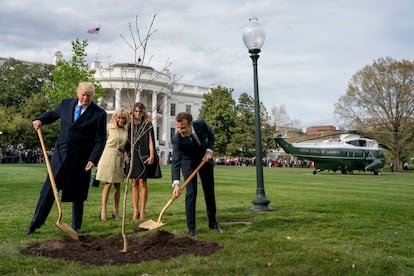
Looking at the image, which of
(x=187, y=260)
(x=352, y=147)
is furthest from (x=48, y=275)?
(x=352, y=147)

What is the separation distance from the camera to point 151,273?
444 centimetres

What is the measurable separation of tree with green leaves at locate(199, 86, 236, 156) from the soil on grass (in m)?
68.1

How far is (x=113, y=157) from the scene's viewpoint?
808cm

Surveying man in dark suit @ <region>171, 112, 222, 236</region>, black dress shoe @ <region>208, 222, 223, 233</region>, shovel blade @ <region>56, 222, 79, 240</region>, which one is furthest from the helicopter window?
shovel blade @ <region>56, 222, 79, 240</region>

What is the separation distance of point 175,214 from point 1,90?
62.9 m

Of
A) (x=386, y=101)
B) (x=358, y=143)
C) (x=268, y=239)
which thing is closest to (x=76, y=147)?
(x=268, y=239)

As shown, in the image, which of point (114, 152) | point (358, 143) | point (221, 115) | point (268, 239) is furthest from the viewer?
point (221, 115)

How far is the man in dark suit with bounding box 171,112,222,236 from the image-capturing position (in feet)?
21.5

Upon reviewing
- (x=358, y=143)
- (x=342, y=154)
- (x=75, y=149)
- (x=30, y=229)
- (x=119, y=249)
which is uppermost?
(x=358, y=143)

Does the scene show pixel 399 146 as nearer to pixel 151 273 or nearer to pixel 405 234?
pixel 405 234

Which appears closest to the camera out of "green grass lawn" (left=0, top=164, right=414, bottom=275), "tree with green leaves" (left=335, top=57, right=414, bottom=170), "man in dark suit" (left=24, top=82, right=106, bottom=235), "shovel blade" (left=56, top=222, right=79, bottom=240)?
"green grass lawn" (left=0, top=164, right=414, bottom=275)

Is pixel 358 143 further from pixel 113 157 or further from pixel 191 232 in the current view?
pixel 191 232

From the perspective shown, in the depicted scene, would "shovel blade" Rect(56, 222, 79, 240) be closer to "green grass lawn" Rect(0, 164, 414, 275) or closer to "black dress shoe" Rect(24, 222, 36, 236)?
"green grass lawn" Rect(0, 164, 414, 275)

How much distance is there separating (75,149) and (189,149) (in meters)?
1.60
